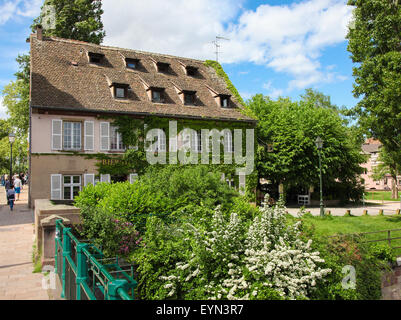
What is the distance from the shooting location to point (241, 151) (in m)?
25.0

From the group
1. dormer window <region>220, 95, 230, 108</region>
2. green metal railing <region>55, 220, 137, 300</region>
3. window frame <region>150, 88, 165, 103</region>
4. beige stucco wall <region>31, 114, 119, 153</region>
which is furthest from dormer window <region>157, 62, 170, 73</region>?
green metal railing <region>55, 220, 137, 300</region>

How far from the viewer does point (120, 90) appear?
22.4 metres

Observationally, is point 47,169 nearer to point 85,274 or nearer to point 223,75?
point 223,75

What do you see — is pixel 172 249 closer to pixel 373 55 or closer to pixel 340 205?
pixel 373 55

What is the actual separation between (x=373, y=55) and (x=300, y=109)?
35.9ft

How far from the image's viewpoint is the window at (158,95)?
2316 cm

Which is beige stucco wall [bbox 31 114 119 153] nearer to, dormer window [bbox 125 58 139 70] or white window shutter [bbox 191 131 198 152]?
dormer window [bbox 125 58 139 70]

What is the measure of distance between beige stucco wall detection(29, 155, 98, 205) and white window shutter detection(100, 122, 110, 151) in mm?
1365

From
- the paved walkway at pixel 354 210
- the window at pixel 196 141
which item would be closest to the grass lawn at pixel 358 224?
the paved walkway at pixel 354 210

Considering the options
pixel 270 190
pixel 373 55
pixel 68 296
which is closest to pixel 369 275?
pixel 68 296

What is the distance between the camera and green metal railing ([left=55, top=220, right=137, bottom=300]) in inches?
117

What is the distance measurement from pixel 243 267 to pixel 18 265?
5555 millimetres

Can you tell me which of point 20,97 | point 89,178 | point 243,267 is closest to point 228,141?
point 89,178

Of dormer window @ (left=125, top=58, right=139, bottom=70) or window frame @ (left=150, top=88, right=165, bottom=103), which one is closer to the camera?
window frame @ (left=150, top=88, right=165, bottom=103)
